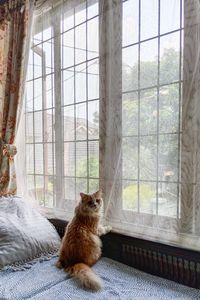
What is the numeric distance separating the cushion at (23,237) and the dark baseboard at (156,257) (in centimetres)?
37

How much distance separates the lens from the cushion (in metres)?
1.58

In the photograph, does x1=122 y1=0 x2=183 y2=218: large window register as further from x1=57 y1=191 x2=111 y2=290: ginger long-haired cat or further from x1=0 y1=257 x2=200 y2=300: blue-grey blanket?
x1=0 y1=257 x2=200 y2=300: blue-grey blanket

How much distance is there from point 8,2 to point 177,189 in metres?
2.08

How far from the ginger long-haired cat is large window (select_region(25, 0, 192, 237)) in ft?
0.52

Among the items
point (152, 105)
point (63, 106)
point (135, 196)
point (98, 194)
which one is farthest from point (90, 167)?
point (152, 105)

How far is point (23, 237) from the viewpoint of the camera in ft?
5.45

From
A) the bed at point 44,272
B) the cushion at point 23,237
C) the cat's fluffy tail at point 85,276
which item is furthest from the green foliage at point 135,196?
the cushion at point 23,237

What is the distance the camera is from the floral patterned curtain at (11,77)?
2.24 metres

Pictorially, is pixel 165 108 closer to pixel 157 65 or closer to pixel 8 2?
pixel 157 65

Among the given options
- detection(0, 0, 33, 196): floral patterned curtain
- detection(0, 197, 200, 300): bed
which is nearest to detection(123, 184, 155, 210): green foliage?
detection(0, 197, 200, 300): bed

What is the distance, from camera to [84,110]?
6.27 feet

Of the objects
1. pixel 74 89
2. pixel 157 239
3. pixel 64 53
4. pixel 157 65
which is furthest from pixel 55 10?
pixel 157 239

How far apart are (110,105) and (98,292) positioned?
3.36 ft

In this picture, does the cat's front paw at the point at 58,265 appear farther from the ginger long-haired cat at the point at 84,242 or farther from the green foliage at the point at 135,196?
the green foliage at the point at 135,196
